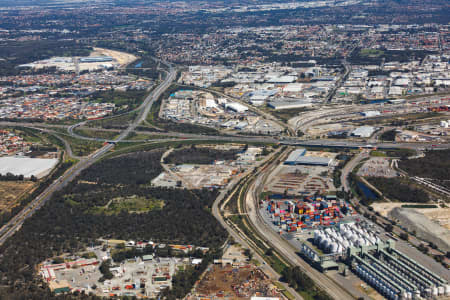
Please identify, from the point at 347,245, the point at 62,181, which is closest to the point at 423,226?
the point at 347,245

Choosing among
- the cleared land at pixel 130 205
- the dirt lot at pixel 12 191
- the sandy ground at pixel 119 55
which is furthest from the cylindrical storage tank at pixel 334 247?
the sandy ground at pixel 119 55

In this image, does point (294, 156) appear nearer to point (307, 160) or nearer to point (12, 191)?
point (307, 160)

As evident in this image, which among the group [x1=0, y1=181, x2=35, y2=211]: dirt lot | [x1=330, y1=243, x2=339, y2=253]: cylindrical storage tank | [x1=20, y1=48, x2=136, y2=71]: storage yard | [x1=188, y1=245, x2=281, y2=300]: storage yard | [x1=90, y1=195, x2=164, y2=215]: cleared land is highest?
[x1=330, y1=243, x2=339, y2=253]: cylindrical storage tank

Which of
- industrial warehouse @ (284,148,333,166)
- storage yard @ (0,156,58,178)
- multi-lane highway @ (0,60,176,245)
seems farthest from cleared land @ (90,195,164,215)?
industrial warehouse @ (284,148,333,166)

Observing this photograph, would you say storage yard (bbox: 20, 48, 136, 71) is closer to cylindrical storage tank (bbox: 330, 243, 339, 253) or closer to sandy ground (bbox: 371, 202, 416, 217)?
sandy ground (bbox: 371, 202, 416, 217)

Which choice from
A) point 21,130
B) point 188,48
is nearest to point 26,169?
point 21,130
